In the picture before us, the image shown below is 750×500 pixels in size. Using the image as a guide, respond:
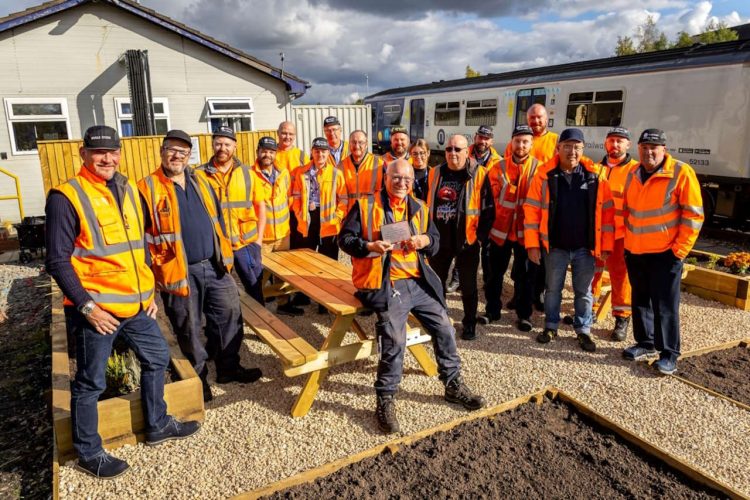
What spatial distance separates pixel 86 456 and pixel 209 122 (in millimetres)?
10701

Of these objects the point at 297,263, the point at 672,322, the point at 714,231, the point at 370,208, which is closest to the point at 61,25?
the point at 297,263

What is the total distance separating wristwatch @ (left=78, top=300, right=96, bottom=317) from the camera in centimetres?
279

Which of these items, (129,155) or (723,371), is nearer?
(723,371)

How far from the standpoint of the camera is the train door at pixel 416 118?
19891 millimetres

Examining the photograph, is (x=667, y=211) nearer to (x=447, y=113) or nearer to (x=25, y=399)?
(x=25, y=399)

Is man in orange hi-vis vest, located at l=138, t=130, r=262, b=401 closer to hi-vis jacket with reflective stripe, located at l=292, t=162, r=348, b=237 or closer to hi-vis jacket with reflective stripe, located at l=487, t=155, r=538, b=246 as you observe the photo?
hi-vis jacket with reflective stripe, located at l=292, t=162, r=348, b=237

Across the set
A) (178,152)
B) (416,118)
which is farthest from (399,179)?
(416,118)

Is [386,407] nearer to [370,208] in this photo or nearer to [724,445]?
[370,208]

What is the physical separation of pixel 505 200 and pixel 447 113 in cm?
1325

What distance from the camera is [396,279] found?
3826mm

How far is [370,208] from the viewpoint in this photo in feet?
12.2

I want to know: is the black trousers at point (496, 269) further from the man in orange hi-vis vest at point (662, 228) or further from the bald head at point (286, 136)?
the bald head at point (286, 136)

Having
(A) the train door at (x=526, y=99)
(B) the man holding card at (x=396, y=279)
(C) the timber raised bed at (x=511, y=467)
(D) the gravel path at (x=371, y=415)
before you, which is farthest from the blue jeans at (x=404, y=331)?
(A) the train door at (x=526, y=99)

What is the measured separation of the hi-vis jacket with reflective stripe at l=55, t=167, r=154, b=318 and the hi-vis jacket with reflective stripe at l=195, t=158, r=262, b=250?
1379mm
